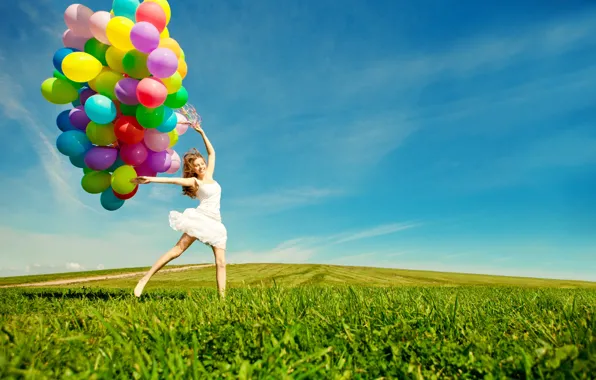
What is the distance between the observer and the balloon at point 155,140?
23.1 feet

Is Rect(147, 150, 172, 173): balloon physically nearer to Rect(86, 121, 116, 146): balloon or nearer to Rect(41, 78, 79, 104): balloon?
Rect(86, 121, 116, 146): balloon

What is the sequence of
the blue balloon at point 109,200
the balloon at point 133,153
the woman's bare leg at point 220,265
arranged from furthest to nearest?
1. the blue balloon at point 109,200
2. the balloon at point 133,153
3. the woman's bare leg at point 220,265

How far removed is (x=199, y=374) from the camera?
2.17 m

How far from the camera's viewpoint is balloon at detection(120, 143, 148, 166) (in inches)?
276

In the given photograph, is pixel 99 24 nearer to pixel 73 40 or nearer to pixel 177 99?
pixel 73 40

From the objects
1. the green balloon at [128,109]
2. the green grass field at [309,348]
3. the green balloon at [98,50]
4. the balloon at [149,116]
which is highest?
the green balloon at [98,50]

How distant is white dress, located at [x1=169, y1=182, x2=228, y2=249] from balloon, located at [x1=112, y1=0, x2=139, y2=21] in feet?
11.5

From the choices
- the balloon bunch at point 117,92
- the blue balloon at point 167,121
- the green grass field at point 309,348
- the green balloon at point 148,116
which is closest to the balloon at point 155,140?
the balloon bunch at point 117,92

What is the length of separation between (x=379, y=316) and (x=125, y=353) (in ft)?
6.84

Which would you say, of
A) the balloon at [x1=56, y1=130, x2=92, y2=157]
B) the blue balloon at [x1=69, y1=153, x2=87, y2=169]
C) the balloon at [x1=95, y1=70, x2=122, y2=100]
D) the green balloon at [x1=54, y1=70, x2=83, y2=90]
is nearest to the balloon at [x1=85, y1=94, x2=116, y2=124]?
the balloon at [x1=95, y1=70, x2=122, y2=100]

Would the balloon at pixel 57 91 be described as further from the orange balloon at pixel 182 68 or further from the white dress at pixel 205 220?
the white dress at pixel 205 220

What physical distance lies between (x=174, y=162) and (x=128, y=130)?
130 centimetres

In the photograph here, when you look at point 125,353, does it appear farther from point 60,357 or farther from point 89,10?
point 89,10

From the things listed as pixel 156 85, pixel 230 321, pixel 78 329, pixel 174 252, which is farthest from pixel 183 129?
pixel 230 321
